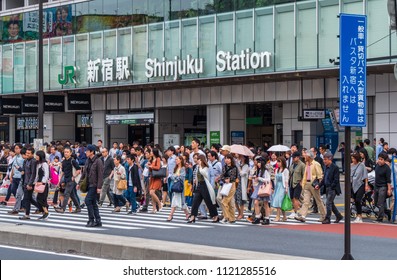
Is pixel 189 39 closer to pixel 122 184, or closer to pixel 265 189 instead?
pixel 122 184

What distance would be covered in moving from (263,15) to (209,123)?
8.69m

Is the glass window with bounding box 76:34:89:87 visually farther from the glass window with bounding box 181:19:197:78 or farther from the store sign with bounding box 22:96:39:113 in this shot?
the glass window with bounding box 181:19:197:78

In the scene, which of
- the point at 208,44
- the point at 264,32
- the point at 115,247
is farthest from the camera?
the point at 208,44

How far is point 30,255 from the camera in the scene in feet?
51.9

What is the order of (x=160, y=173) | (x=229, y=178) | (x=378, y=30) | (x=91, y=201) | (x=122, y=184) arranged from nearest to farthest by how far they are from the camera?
(x=91, y=201) < (x=229, y=178) < (x=122, y=184) < (x=160, y=173) < (x=378, y=30)

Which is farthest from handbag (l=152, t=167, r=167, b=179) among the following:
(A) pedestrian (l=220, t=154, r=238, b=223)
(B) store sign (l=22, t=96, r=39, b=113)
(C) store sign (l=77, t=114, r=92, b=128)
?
(C) store sign (l=77, t=114, r=92, b=128)

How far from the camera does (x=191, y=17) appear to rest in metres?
43.8

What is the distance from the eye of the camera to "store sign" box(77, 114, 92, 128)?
55.6 meters

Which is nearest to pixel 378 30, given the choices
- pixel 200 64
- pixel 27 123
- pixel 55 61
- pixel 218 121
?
pixel 200 64

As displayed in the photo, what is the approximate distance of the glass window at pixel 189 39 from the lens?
43216mm

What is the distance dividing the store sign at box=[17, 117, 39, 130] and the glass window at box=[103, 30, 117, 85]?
40.4 feet

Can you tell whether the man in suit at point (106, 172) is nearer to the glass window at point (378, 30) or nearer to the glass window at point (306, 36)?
the glass window at point (306, 36)

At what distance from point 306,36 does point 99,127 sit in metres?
18.9
